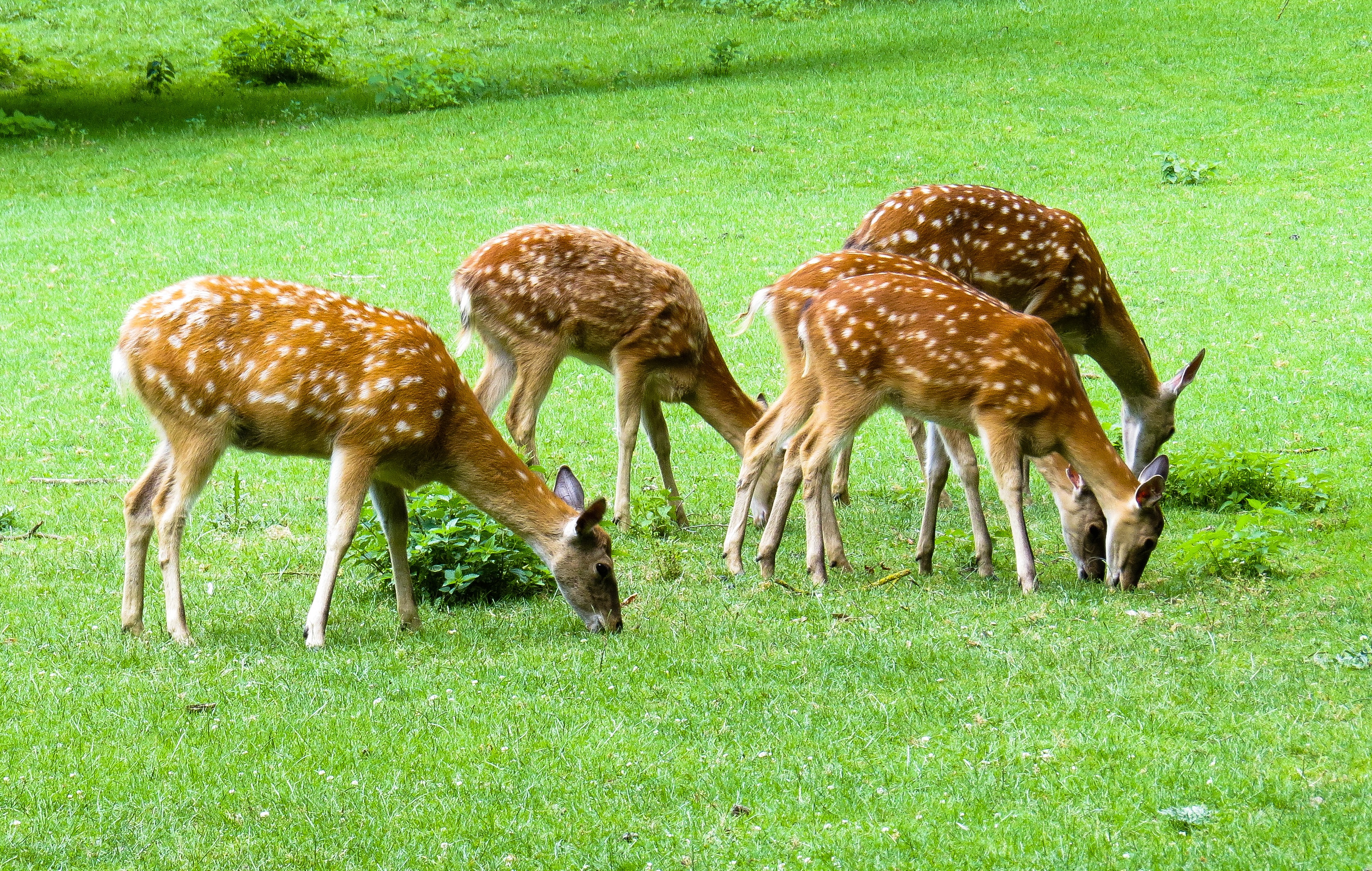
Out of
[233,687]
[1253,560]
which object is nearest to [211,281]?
[233,687]

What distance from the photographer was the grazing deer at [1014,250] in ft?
32.6

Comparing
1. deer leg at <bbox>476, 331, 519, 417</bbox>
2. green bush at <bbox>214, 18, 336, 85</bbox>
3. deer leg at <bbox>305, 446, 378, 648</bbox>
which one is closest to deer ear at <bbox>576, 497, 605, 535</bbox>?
deer leg at <bbox>305, 446, 378, 648</bbox>

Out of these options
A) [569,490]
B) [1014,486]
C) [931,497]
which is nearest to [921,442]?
[931,497]

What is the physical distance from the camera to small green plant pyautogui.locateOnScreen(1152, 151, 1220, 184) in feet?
69.4

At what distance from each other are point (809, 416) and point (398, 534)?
2.46 metres

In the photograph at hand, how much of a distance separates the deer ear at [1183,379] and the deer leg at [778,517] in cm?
287

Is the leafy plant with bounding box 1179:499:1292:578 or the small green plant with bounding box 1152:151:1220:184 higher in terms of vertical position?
the leafy plant with bounding box 1179:499:1292:578

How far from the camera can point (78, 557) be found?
863 cm

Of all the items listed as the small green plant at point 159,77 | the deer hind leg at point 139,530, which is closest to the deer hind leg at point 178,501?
the deer hind leg at point 139,530

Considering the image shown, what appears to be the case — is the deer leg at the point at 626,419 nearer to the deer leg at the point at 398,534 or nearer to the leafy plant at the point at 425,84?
the deer leg at the point at 398,534

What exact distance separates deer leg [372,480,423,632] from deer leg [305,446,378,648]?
0.43 metres

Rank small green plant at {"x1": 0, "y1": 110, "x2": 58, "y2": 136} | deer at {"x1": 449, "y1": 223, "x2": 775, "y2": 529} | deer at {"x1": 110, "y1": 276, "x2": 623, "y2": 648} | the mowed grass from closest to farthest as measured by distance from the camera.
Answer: the mowed grass
deer at {"x1": 110, "y1": 276, "x2": 623, "y2": 648}
deer at {"x1": 449, "y1": 223, "x2": 775, "y2": 529}
small green plant at {"x1": 0, "y1": 110, "x2": 58, "y2": 136}

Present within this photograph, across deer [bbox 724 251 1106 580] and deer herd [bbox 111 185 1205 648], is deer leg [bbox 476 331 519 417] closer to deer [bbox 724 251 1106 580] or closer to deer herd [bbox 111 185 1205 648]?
deer herd [bbox 111 185 1205 648]

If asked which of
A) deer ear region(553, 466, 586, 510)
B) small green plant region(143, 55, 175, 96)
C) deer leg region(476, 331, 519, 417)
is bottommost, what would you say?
small green plant region(143, 55, 175, 96)
